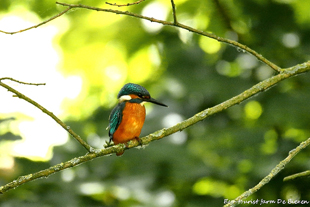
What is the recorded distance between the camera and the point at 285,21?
4.95 m

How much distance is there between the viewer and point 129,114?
3404mm

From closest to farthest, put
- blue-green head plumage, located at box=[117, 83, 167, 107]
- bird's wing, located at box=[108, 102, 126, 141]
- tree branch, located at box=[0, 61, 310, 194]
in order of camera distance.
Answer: tree branch, located at box=[0, 61, 310, 194] < blue-green head plumage, located at box=[117, 83, 167, 107] < bird's wing, located at box=[108, 102, 126, 141]

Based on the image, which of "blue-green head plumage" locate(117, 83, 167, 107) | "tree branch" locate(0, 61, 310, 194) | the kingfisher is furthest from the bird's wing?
"tree branch" locate(0, 61, 310, 194)

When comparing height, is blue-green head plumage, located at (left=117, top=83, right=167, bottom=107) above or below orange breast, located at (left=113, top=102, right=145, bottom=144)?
above

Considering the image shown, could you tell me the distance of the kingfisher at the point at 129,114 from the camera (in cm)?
326

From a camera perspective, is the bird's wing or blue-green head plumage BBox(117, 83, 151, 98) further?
the bird's wing

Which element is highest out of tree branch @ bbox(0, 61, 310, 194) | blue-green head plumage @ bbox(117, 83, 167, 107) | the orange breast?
blue-green head plumage @ bbox(117, 83, 167, 107)

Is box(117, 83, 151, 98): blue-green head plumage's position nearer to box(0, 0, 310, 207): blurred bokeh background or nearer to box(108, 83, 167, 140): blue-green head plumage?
box(108, 83, 167, 140): blue-green head plumage

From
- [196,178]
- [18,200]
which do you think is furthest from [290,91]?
[18,200]

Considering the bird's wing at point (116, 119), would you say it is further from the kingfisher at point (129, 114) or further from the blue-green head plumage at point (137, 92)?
the blue-green head plumage at point (137, 92)

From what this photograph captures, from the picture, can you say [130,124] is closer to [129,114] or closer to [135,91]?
[129,114]

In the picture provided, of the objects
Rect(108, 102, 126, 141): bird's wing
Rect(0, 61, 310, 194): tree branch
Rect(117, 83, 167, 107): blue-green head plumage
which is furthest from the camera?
Rect(108, 102, 126, 141): bird's wing

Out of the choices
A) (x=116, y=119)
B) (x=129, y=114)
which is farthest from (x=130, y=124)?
(x=116, y=119)

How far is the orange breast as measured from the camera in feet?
10.7
